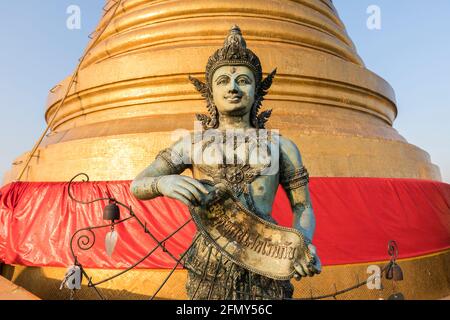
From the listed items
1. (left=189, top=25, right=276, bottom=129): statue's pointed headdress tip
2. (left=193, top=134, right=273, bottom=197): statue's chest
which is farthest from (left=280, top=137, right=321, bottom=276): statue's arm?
Answer: (left=189, top=25, right=276, bottom=129): statue's pointed headdress tip

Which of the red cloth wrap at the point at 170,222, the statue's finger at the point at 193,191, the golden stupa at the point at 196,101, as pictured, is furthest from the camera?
the golden stupa at the point at 196,101

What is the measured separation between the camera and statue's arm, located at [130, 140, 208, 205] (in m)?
1.71

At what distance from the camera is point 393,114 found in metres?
7.89

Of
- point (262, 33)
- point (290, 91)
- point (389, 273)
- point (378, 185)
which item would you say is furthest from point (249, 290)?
point (262, 33)

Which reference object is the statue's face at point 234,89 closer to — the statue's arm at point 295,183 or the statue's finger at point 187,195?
the statue's arm at point 295,183

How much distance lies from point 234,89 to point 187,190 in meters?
0.76

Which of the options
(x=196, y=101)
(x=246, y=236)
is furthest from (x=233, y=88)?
(x=196, y=101)

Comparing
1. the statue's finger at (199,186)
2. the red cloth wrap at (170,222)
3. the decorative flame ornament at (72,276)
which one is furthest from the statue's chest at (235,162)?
the red cloth wrap at (170,222)

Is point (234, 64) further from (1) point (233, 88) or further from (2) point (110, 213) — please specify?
(2) point (110, 213)

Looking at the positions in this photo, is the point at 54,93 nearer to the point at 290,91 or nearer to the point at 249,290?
the point at 290,91

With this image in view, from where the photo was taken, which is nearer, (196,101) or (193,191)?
(193,191)

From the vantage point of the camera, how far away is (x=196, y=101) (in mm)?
6059

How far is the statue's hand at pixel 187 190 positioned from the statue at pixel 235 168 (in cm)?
7

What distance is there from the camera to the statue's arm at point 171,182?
1708 mm
